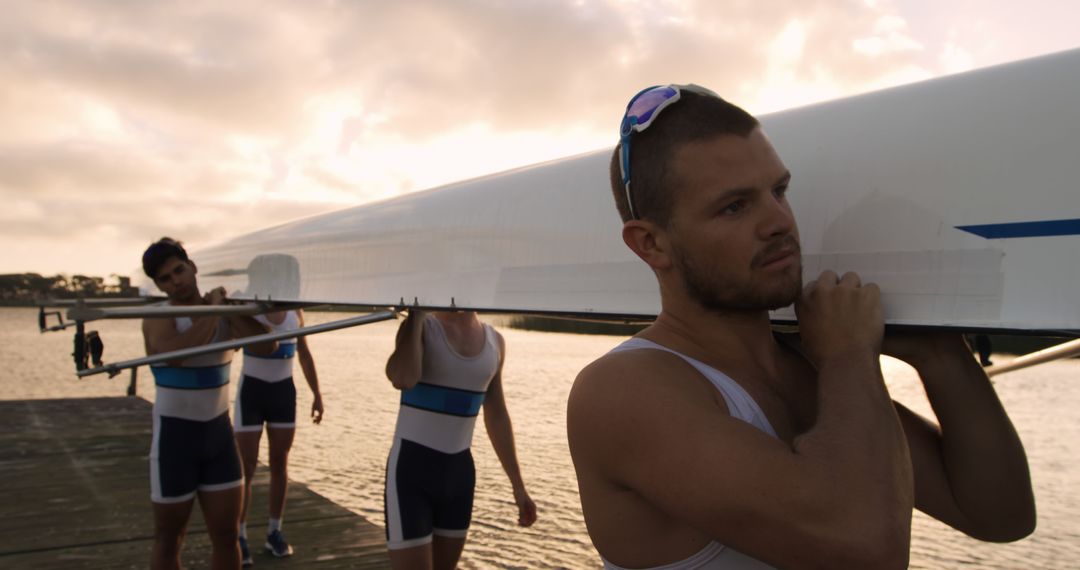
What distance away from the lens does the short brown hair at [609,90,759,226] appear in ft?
3.97

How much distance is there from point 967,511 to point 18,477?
859 centimetres

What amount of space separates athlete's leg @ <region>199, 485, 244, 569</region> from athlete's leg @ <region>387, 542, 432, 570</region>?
1.24 metres

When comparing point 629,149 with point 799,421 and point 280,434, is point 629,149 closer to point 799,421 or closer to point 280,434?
point 799,421

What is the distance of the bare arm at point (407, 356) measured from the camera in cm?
334

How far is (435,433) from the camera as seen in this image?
3.57 m

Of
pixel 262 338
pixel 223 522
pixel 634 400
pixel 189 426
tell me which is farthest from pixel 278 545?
pixel 634 400

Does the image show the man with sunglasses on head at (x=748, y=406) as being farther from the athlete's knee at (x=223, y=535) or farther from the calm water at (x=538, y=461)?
the calm water at (x=538, y=461)

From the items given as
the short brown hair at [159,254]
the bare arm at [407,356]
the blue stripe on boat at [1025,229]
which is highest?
the short brown hair at [159,254]

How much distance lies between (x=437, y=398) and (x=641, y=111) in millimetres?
2531

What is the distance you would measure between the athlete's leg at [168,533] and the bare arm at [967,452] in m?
3.54

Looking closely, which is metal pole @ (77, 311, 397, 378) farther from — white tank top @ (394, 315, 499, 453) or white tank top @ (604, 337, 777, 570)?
white tank top @ (604, 337, 777, 570)

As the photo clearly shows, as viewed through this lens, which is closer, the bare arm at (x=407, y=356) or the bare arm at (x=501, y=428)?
the bare arm at (x=407, y=356)

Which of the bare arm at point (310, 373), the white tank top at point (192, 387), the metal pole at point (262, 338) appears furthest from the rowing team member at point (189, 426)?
the bare arm at point (310, 373)

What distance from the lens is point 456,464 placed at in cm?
357
